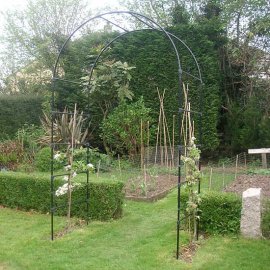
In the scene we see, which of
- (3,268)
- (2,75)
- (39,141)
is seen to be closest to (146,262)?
(3,268)

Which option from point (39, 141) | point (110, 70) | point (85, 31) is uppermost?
point (85, 31)

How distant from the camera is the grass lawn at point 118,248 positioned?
13.9ft

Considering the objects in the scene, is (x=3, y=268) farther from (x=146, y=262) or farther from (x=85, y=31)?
(x=85, y=31)

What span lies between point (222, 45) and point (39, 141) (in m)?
6.71

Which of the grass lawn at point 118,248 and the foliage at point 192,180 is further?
the foliage at point 192,180

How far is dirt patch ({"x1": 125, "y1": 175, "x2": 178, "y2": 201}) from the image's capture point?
7.38 metres

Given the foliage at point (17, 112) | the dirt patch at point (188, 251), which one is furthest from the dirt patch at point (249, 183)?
the foliage at point (17, 112)

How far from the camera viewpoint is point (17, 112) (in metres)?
13.3

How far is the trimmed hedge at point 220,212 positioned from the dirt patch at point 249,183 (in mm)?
1921

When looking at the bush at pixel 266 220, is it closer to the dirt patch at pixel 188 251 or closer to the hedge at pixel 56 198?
the dirt patch at pixel 188 251

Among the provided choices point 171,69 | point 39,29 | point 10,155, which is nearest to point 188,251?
point 10,155

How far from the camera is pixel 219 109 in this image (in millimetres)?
12688

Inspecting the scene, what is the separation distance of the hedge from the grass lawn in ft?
0.74

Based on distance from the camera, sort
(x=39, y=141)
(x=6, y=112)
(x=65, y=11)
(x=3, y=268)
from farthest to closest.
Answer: (x=65, y=11)
(x=6, y=112)
(x=39, y=141)
(x=3, y=268)
